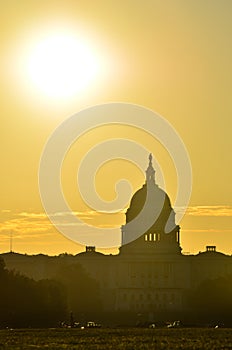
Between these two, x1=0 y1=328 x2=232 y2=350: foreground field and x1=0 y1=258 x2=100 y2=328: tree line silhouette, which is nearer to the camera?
x1=0 y1=328 x2=232 y2=350: foreground field

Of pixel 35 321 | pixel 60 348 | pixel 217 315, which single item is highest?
pixel 217 315

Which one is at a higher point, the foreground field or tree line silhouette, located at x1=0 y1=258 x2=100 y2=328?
tree line silhouette, located at x1=0 y1=258 x2=100 y2=328

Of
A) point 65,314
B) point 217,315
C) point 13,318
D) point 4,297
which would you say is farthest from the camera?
point 217,315

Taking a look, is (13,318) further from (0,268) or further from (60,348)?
(60,348)

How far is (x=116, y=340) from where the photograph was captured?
90.3 meters

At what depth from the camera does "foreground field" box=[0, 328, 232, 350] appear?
272 ft

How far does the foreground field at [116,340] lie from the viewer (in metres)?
82.9

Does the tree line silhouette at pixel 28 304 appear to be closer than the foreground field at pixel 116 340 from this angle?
No

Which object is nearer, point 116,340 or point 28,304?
point 116,340

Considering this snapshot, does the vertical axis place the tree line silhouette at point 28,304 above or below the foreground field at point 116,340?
above

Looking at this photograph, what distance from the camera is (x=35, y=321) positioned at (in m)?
139

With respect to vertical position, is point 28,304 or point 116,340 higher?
point 28,304

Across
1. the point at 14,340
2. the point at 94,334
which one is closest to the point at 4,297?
the point at 94,334

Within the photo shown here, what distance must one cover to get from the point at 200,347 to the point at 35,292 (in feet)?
257
